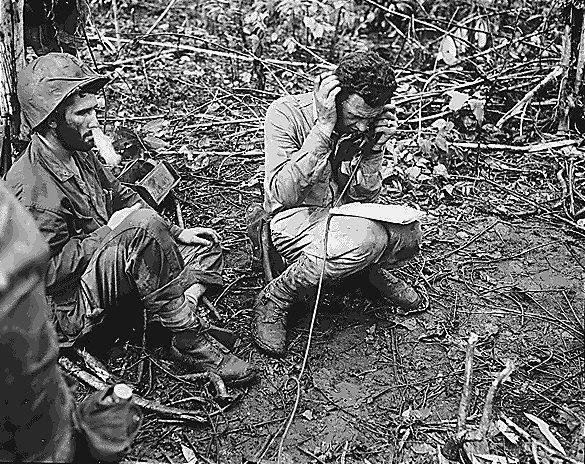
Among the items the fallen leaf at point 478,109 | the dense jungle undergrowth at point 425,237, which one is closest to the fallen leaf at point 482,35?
the dense jungle undergrowth at point 425,237

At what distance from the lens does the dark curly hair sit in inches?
156

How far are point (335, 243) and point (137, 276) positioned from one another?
1118 millimetres

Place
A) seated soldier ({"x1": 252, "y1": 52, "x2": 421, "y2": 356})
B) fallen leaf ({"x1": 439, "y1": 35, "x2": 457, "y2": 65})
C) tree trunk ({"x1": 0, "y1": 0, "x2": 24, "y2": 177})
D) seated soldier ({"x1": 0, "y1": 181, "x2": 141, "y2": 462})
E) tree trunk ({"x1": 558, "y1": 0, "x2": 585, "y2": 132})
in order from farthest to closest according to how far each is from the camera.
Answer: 1. fallen leaf ({"x1": 439, "y1": 35, "x2": 457, "y2": 65})
2. tree trunk ({"x1": 558, "y1": 0, "x2": 585, "y2": 132})
3. tree trunk ({"x1": 0, "y1": 0, "x2": 24, "y2": 177})
4. seated soldier ({"x1": 252, "y1": 52, "x2": 421, "y2": 356})
5. seated soldier ({"x1": 0, "y1": 181, "x2": 141, "y2": 462})

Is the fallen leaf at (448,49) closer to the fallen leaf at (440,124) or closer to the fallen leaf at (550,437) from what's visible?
the fallen leaf at (440,124)

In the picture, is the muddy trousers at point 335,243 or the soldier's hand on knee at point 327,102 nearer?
the soldier's hand on knee at point 327,102

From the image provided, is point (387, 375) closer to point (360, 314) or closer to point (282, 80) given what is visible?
point (360, 314)

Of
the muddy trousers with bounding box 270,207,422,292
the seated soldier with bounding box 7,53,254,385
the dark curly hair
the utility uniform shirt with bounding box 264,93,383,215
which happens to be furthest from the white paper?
the seated soldier with bounding box 7,53,254,385

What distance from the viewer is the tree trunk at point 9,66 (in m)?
4.26

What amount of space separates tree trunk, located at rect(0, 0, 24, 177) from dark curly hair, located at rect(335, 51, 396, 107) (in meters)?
1.90

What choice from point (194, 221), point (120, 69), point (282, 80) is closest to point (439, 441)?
point (194, 221)

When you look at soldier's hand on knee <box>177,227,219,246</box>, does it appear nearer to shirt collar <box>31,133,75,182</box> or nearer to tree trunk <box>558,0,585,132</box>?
shirt collar <box>31,133,75,182</box>

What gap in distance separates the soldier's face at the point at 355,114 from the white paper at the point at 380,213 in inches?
17.4

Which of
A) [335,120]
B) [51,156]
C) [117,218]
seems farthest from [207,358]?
[335,120]

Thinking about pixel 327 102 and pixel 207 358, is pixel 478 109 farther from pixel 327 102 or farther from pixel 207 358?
pixel 207 358
